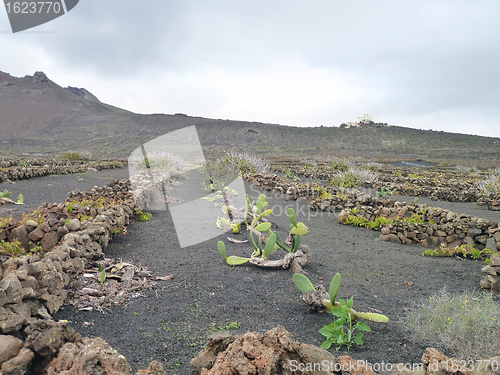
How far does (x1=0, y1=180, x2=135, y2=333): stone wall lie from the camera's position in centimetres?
211

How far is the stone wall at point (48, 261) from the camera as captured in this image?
83.2 inches

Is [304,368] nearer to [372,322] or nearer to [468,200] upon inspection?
[372,322]

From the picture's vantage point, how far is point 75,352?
5.11 feet

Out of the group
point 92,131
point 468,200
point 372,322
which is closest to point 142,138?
point 92,131

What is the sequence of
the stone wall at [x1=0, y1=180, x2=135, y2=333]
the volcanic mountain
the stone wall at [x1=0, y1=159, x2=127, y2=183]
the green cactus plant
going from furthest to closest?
the volcanic mountain
the stone wall at [x1=0, y1=159, x2=127, y2=183]
the green cactus plant
the stone wall at [x1=0, y1=180, x2=135, y2=333]

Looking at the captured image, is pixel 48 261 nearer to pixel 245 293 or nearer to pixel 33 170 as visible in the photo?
pixel 245 293

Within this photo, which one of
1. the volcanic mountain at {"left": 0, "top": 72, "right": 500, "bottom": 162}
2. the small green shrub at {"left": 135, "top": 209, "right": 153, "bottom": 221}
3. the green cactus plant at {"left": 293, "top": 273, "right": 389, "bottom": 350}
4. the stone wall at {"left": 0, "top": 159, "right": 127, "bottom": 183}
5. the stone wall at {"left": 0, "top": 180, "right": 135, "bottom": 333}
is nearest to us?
the stone wall at {"left": 0, "top": 180, "right": 135, "bottom": 333}

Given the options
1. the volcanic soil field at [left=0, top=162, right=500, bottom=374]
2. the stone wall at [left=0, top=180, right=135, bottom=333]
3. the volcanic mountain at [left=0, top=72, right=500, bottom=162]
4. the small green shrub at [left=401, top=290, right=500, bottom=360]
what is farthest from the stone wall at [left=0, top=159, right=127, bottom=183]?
the volcanic mountain at [left=0, top=72, right=500, bottom=162]

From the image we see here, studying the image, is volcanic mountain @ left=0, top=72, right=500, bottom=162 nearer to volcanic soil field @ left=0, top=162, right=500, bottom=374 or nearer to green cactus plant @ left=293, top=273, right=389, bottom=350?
volcanic soil field @ left=0, top=162, right=500, bottom=374

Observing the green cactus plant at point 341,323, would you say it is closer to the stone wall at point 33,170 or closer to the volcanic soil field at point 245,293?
the volcanic soil field at point 245,293

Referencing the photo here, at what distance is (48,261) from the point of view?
9.01 ft

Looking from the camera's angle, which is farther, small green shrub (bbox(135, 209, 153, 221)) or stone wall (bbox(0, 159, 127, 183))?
stone wall (bbox(0, 159, 127, 183))

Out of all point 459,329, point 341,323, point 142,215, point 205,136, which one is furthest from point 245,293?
point 205,136

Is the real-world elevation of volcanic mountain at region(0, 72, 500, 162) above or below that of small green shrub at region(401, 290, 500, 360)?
above
